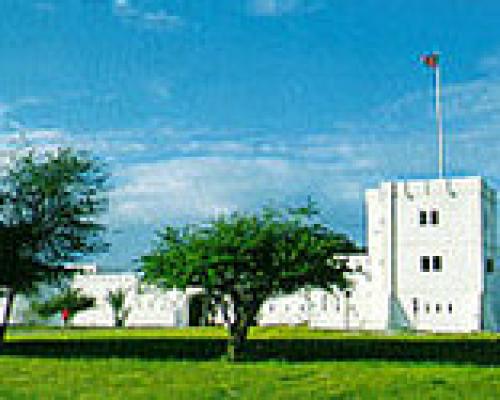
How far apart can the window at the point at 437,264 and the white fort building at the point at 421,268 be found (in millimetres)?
58

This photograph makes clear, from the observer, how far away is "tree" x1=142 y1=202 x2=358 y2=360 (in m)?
26.9

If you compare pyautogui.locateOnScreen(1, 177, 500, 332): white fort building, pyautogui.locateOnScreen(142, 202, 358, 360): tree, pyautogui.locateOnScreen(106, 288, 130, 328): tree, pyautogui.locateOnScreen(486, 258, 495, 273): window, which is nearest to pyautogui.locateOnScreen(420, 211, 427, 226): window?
pyautogui.locateOnScreen(1, 177, 500, 332): white fort building

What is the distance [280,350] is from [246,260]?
744 centimetres

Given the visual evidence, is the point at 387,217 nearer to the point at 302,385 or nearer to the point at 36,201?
the point at 36,201

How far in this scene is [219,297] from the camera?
93.0 ft

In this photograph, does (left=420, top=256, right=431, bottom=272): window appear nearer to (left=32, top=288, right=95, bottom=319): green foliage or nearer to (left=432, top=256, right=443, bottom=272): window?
(left=432, top=256, right=443, bottom=272): window

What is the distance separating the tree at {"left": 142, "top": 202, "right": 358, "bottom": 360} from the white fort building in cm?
2695

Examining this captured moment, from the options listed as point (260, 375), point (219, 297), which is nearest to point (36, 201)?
point (219, 297)

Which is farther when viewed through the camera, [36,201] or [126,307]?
[126,307]

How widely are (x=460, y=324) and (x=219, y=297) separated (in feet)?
98.9

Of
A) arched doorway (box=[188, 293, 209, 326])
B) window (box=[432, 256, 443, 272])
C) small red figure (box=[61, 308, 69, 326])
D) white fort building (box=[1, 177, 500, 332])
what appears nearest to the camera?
white fort building (box=[1, 177, 500, 332])

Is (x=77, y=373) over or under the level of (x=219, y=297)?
under

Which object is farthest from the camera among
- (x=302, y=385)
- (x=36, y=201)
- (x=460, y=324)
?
(x=460, y=324)

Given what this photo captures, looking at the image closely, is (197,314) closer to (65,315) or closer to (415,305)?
(65,315)
